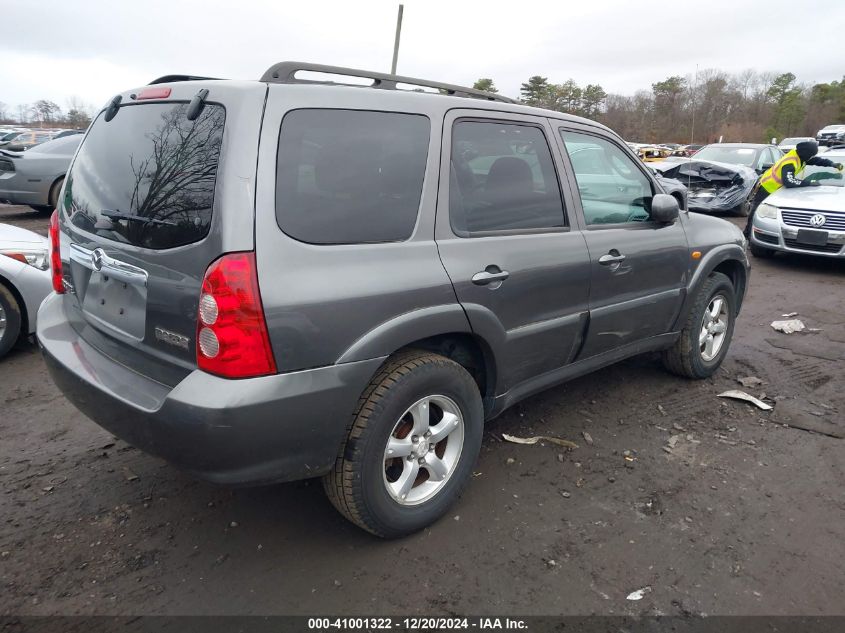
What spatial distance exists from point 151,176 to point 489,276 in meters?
1.44

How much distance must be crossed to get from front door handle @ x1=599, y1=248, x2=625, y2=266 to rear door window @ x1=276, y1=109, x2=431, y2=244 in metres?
1.26

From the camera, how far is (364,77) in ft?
8.78

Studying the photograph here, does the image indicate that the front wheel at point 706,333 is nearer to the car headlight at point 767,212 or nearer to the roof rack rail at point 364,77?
the roof rack rail at point 364,77

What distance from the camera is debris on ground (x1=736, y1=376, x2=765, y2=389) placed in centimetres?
443

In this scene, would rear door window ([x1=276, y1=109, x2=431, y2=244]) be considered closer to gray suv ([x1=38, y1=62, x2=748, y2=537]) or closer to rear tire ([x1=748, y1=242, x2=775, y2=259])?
gray suv ([x1=38, y1=62, x2=748, y2=537])

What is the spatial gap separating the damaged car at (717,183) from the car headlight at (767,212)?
107 inches

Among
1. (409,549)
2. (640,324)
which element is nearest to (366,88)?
(409,549)

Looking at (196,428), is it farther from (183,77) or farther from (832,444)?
(832,444)

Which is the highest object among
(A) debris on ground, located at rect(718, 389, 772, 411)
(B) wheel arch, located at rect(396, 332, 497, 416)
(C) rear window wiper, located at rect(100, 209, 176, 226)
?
(C) rear window wiper, located at rect(100, 209, 176, 226)

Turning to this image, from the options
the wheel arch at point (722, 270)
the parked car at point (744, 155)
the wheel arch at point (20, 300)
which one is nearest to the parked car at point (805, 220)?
the parked car at point (744, 155)

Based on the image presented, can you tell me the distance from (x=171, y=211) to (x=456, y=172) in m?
1.20

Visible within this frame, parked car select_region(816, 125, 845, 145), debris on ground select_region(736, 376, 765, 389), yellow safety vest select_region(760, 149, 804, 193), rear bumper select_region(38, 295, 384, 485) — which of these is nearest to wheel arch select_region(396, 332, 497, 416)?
rear bumper select_region(38, 295, 384, 485)

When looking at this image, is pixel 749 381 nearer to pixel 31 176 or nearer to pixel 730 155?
pixel 730 155

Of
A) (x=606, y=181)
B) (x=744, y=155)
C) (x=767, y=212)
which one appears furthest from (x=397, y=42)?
(x=744, y=155)
